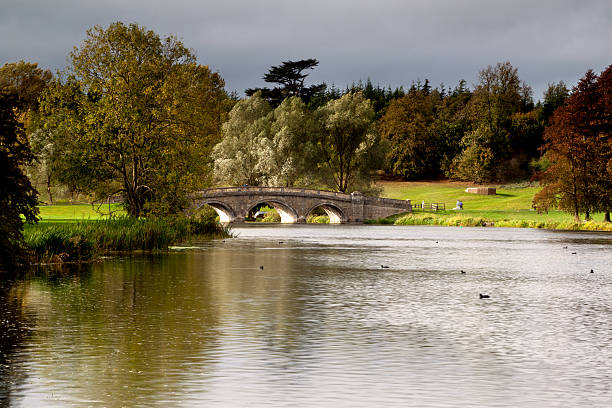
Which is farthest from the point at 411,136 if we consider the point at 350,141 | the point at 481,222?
the point at 481,222

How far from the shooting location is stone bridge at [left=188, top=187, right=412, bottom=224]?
9619 cm

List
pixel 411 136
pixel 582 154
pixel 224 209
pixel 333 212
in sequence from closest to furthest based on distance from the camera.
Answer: pixel 582 154 → pixel 224 209 → pixel 333 212 → pixel 411 136

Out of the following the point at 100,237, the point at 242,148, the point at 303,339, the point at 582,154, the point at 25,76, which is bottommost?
the point at 303,339

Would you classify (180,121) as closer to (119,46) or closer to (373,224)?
(119,46)

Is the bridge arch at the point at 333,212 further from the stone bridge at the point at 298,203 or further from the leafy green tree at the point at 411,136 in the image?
the leafy green tree at the point at 411,136

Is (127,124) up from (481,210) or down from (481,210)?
up

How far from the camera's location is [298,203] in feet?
327

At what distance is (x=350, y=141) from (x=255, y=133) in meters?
12.5

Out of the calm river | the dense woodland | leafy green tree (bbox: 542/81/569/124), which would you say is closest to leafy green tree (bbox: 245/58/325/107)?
the dense woodland

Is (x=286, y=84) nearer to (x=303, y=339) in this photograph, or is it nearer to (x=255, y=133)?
(x=255, y=133)

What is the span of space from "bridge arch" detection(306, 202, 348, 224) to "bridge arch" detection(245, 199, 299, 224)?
1.94 metres

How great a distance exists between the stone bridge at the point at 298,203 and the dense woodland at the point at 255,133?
4.26 metres

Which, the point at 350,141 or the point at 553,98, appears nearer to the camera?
the point at 350,141

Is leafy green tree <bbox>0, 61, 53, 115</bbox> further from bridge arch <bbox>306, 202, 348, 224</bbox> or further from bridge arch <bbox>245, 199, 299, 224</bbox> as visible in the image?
bridge arch <bbox>306, 202, 348, 224</bbox>
